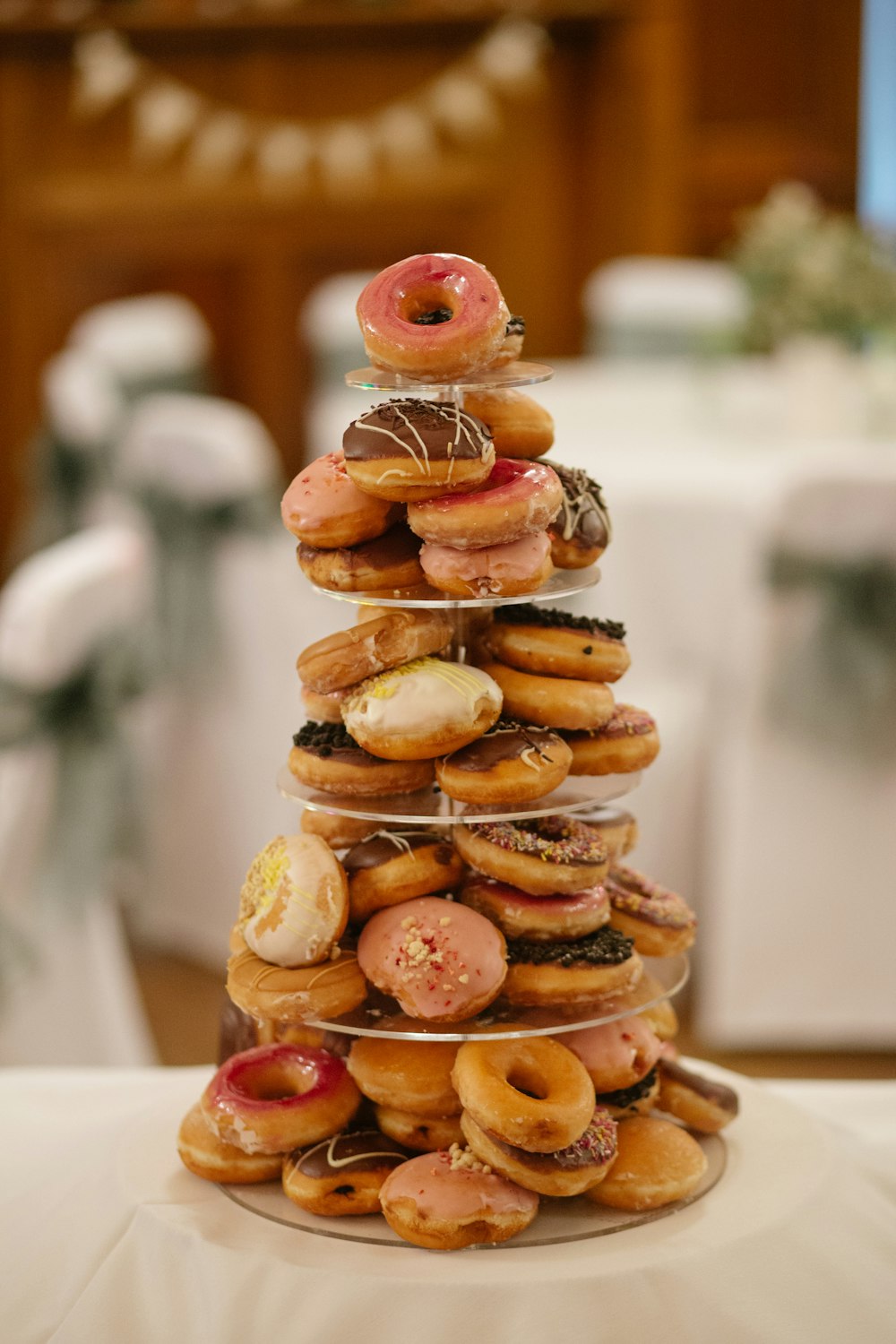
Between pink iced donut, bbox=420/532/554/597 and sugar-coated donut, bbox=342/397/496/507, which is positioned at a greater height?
sugar-coated donut, bbox=342/397/496/507

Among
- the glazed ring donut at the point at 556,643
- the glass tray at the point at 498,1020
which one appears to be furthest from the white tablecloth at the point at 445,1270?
the glazed ring donut at the point at 556,643

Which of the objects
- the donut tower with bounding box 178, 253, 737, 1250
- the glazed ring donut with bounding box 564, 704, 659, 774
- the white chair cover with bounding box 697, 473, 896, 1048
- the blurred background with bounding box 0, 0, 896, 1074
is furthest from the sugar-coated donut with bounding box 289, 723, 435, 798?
the white chair cover with bounding box 697, 473, 896, 1048

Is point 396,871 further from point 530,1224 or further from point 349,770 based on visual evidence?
point 530,1224

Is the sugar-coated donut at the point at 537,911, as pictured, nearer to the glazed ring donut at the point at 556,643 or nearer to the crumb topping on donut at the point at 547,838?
the crumb topping on donut at the point at 547,838

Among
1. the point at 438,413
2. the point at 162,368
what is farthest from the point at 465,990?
the point at 162,368

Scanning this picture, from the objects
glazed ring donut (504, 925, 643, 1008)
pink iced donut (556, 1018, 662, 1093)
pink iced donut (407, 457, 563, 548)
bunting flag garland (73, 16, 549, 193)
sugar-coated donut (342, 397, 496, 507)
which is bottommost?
pink iced donut (556, 1018, 662, 1093)

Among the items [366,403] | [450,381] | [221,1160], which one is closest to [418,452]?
[450,381]

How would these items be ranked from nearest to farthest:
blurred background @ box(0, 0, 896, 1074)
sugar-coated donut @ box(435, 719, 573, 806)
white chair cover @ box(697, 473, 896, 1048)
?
sugar-coated donut @ box(435, 719, 573, 806) → blurred background @ box(0, 0, 896, 1074) → white chair cover @ box(697, 473, 896, 1048)

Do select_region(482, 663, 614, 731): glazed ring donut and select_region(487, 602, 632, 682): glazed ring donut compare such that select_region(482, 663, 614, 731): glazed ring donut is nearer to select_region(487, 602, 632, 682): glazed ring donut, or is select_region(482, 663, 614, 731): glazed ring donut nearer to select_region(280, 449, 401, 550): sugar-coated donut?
select_region(487, 602, 632, 682): glazed ring donut

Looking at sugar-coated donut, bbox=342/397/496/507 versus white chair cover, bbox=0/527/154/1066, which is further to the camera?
white chair cover, bbox=0/527/154/1066
